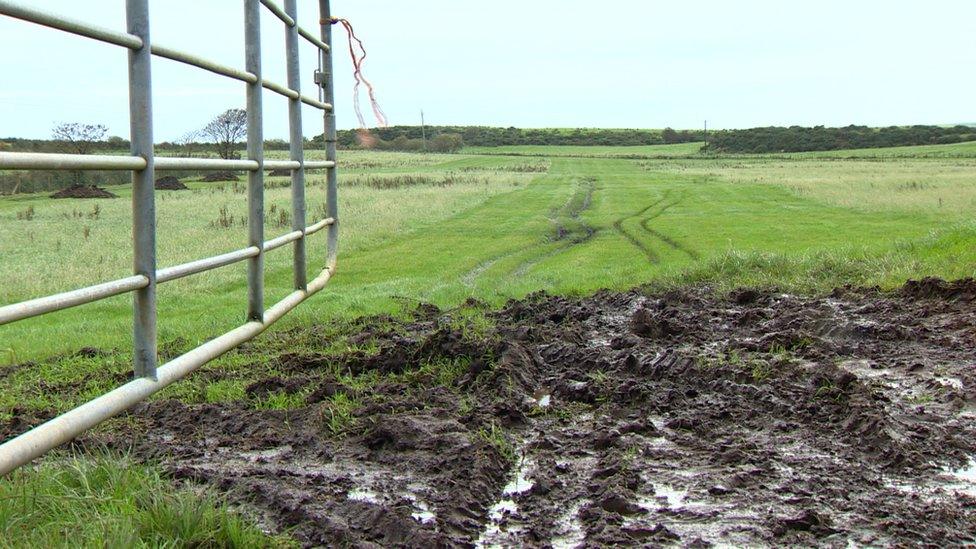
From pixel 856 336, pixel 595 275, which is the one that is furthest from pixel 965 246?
pixel 856 336

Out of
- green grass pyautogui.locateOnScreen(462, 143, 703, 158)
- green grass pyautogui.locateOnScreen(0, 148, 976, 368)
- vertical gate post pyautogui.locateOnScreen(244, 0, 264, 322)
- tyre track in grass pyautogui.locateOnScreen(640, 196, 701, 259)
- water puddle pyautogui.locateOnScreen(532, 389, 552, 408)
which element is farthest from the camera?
green grass pyautogui.locateOnScreen(462, 143, 703, 158)

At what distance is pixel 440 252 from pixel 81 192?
12876 mm

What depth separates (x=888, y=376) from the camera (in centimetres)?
645

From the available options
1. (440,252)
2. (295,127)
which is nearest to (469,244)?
(440,252)

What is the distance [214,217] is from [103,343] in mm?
9631

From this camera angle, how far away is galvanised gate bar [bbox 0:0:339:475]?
295 cm

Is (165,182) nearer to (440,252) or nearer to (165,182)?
(165,182)

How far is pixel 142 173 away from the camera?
3.71m

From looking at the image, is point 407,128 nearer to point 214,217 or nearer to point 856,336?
point 214,217

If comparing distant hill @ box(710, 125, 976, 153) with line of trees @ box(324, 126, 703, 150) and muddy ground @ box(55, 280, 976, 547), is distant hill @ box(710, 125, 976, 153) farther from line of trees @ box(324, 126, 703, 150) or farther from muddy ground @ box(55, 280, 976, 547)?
muddy ground @ box(55, 280, 976, 547)

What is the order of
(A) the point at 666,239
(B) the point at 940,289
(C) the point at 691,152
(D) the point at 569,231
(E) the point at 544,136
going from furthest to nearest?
(E) the point at 544,136 < (C) the point at 691,152 < (D) the point at 569,231 < (A) the point at 666,239 < (B) the point at 940,289

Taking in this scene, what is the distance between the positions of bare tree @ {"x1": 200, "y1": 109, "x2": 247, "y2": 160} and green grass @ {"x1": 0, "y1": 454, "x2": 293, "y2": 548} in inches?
109

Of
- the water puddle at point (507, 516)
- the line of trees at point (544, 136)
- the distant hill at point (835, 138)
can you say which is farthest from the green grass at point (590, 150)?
the water puddle at point (507, 516)

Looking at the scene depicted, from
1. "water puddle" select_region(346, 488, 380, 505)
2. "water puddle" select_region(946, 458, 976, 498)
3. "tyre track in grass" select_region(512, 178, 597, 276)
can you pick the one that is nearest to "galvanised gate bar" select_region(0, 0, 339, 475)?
"water puddle" select_region(346, 488, 380, 505)
